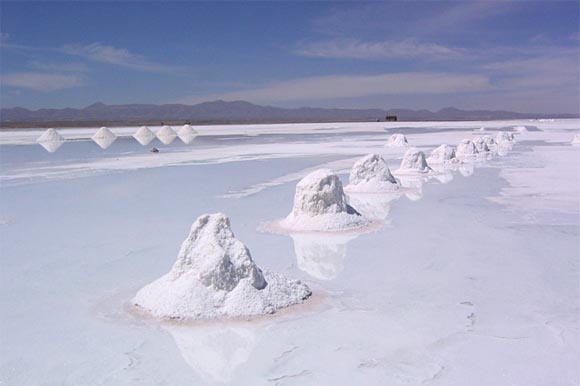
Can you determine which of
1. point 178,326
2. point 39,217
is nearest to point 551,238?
point 178,326

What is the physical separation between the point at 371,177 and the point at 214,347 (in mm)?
6658

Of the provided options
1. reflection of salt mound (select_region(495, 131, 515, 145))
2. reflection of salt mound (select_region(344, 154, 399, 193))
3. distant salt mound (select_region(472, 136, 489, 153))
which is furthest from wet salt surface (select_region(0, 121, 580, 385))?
reflection of salt mound (select_region(495, 131, 515, 145))

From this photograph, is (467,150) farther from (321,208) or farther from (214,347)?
(214,347)

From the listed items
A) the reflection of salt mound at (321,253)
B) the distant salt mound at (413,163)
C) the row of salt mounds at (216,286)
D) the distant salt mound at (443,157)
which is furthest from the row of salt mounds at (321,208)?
the distant salt mound at (443,157)

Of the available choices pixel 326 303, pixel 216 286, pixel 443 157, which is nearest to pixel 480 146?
pixel 443 157

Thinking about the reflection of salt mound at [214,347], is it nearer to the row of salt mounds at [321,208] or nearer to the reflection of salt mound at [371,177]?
the row of salt mounds at [321,208]

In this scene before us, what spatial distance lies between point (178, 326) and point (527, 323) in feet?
7.37

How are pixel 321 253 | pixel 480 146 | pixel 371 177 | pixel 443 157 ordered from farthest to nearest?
pixel 480 146 → pixel 443 157 → pixel 371 177 → pixel 321 253

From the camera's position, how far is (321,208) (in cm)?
696

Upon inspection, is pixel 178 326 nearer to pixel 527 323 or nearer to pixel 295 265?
pixel 295 265

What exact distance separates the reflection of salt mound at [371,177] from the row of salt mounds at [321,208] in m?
2.82

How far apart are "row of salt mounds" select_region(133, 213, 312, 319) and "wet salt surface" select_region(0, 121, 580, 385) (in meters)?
0.17

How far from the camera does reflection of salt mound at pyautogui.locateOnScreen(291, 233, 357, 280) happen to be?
17.4 feet

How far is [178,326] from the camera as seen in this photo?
401 centimetres
